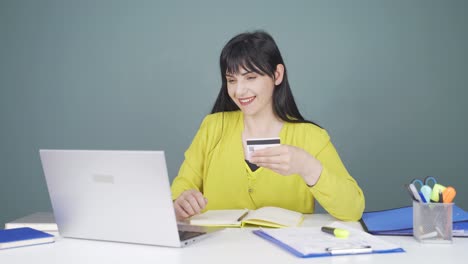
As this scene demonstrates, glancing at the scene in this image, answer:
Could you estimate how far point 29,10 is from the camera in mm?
3682

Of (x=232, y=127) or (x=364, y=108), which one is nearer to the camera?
(x=232, y=127)

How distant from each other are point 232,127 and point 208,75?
107 centimetres

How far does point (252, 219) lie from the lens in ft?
6.13

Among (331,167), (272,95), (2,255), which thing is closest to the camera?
(2,255)

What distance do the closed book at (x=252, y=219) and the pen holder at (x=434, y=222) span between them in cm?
39

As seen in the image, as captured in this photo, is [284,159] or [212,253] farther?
[284,159]

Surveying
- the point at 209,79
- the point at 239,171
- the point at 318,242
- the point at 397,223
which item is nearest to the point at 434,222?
the point at 397,223

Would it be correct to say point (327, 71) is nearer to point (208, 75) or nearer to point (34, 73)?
point (208, 75)

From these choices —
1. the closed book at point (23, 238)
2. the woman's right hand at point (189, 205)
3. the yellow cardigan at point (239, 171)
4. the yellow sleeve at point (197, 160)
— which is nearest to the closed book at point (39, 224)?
the closed book at point (23, 238)

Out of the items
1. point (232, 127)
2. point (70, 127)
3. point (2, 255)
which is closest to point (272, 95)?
point (232, 127)

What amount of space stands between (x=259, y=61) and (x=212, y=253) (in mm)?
1048

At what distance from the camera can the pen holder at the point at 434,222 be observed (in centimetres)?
162

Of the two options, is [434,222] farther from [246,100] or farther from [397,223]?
[246,100]

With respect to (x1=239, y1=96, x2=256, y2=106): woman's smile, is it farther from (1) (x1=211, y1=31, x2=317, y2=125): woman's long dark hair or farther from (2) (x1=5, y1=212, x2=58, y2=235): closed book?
(2) (x1=5, y1=212, x2=58, y2=235): closed book
